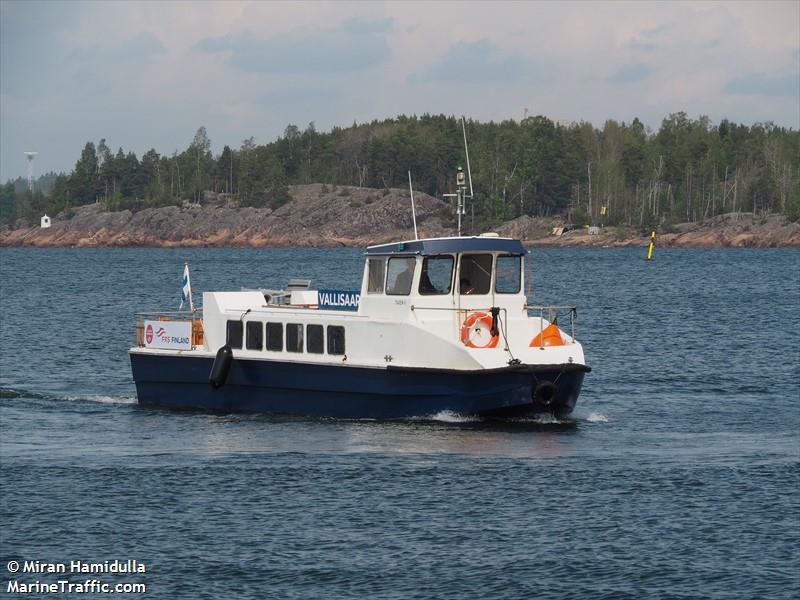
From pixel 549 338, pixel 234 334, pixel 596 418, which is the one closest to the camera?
pixel 549 338

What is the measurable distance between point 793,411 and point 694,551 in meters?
13.9

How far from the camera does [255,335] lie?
35.0 meters

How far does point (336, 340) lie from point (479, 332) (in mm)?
3573

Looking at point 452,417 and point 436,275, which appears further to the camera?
point 436,275

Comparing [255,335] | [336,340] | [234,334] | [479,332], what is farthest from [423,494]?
[234,334]

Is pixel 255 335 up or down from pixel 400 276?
down

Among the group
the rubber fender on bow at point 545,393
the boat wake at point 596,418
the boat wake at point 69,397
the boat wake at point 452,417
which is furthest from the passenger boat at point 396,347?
the boat wake at point 69,397

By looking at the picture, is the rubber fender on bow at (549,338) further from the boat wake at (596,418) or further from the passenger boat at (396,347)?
the boat wake at (596,418)

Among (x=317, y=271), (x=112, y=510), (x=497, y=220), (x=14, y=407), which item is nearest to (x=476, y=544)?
(x=112, y=510)

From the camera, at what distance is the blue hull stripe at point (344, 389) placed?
3181cm

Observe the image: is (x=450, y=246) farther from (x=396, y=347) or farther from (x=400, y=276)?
(x=396, y=347)

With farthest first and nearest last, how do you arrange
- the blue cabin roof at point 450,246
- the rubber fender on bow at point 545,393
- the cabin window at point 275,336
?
the cabin window at point 275,336, the blue cabin roof at point 450,246, the rubber fender on bow at point 545,393

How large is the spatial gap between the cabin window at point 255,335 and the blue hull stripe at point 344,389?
1.49ft

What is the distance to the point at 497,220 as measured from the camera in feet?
646
